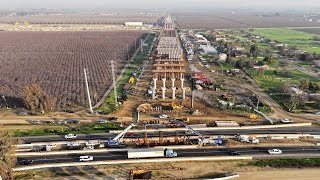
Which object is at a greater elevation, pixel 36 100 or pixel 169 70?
pixel 169 70

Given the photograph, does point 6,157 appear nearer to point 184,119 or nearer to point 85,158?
point 85,158

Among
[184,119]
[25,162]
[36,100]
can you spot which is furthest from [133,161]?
[36,100]

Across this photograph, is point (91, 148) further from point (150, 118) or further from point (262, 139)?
point (262, 139)

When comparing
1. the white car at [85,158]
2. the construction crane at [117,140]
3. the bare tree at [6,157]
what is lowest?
the white car at [85,158]

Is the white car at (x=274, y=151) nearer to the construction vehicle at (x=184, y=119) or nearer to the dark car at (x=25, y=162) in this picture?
the construction vehicle at (x=184, y=119)

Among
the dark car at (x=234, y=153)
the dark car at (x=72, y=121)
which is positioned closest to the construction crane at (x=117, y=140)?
the dark car at (x=72, y=121)
